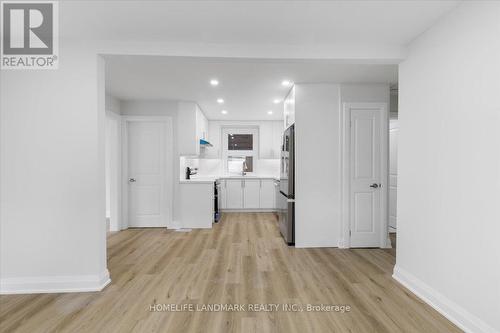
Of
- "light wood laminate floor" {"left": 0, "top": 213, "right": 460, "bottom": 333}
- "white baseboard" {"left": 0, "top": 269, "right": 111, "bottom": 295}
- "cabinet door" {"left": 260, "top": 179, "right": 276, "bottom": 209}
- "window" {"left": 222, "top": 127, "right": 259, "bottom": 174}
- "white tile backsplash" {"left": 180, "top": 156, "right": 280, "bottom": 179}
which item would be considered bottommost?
"light wood laminate floor" {"left": 0, "top": 213, "right": 460, "bottom": 333}

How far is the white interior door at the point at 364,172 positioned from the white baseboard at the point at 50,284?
3436mm

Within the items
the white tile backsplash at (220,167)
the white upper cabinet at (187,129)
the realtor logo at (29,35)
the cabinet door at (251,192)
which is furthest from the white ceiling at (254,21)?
the white tile backsplash at (220,167)

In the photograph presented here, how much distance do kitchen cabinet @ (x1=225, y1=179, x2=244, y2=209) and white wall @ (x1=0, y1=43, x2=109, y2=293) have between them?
4.02m

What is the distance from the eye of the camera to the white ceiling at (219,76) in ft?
9.61

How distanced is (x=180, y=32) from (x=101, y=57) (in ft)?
3.03

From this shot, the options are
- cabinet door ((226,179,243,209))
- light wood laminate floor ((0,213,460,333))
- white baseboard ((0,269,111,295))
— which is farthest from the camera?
cabinet door ((226,179,243,209))

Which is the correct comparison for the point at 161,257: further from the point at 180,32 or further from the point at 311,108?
the point at 311,108

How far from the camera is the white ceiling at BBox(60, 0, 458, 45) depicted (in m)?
2.01

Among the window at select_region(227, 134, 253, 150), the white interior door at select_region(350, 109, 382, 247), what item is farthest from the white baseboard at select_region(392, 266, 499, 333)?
the window at select_region(227, 134, 253, 150)

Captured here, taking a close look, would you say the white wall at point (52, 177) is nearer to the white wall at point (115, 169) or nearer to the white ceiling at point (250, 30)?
the white ceiling at point (250, 30)

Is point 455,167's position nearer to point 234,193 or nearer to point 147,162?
point 147,162

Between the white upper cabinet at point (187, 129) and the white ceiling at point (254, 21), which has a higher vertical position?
the white ceiling at point (254, 21)

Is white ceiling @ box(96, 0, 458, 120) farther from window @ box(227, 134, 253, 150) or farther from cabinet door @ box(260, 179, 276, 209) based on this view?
window @ box(227, 134, 253, 150)

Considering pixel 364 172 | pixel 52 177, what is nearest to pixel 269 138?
pixel 364 172
